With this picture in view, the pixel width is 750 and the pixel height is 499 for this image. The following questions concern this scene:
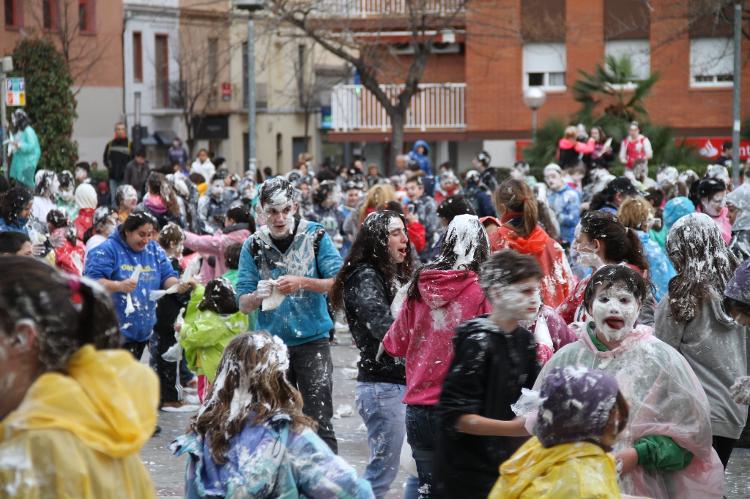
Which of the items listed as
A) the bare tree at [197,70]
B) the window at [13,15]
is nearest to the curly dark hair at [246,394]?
the window at [13,15]

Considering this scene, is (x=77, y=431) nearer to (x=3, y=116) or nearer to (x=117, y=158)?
(x=3, y=116)

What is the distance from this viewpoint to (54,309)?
3.02 metres

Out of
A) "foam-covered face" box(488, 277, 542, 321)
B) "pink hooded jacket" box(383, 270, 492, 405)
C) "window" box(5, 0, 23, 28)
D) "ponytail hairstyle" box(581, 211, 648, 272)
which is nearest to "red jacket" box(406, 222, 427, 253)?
"ponytail hairstyle" box(581, 211, 648, 272)

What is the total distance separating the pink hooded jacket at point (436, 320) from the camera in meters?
A: 5.84

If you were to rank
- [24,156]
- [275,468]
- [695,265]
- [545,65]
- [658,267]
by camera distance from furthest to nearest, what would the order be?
[545,65], [24,156], [658,267], [695,265], [275,468]

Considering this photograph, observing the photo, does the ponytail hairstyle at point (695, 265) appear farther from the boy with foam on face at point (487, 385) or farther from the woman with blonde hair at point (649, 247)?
the boy with foam on face at point (487, 385)

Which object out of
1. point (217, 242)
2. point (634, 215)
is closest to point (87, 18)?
point (217, 242)

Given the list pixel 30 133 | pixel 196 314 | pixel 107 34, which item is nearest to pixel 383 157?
pixel 107 34

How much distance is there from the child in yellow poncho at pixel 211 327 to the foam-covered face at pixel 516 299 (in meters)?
5.30

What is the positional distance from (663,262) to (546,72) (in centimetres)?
3114

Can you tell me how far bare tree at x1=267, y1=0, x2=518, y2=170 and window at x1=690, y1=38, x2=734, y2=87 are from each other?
17.5ft

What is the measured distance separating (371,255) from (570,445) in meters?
3.14

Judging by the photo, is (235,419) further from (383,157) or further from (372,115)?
(383,157)

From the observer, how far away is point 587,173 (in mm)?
22578
